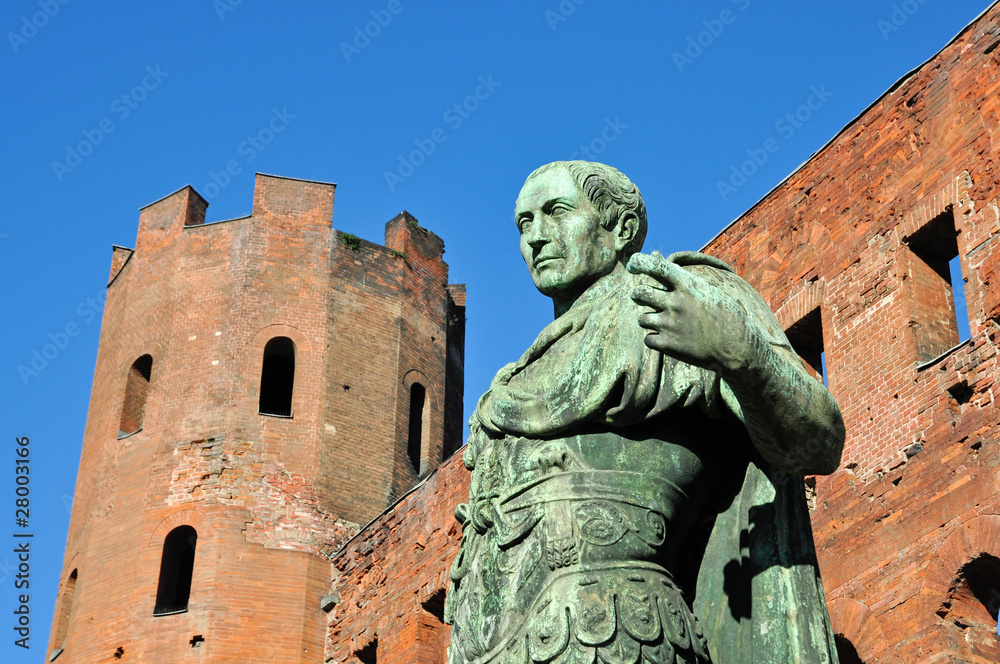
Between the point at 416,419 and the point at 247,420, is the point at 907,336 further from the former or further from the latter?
the point at 416,419

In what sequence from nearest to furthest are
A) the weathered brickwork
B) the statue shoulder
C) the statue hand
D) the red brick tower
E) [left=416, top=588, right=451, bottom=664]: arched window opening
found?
1. the statue hand
2. the statue shoulder
3. the weathered brickwork
4. [left=416, top=588, right=451, bottom=664]: arched window opening
5. the red brick tower

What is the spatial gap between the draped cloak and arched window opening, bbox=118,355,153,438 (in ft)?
66.7

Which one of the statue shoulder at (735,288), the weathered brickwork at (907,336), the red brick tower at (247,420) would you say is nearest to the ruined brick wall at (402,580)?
the red brick tower at (247,420)

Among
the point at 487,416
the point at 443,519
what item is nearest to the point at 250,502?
the point at 443,519

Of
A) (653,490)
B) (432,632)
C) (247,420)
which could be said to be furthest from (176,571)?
(653,490)

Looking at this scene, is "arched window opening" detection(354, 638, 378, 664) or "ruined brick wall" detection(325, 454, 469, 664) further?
"arched window opening" detection(354, 638, 378, 664)

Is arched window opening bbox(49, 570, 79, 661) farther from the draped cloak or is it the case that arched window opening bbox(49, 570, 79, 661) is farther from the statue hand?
the statue hand

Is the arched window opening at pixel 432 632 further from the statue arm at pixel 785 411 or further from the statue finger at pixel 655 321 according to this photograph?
the statue finger at pixel 655 321

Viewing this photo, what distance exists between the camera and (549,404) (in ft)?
12.3

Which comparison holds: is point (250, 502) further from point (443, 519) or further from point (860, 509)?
point (860, 509)

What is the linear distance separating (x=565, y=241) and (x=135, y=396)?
817 inches

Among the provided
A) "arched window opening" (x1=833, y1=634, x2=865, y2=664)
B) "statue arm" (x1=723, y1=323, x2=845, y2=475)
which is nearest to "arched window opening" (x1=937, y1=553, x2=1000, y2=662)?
"arched window opening" (x1=833, y1=634, x2=865, y2=664)

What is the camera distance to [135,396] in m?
23.9

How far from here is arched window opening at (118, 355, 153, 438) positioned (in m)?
23.6
